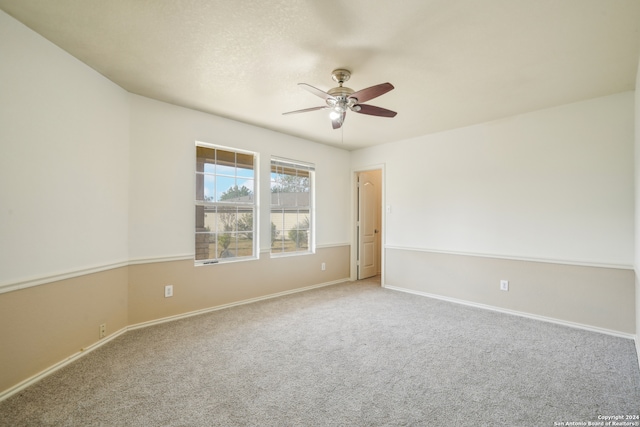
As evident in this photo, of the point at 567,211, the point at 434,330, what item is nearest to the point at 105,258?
the point at 434,330

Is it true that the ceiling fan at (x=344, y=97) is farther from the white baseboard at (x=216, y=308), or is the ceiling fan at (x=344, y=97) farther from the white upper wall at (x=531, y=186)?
the white baseboard at (x=216, y=308)

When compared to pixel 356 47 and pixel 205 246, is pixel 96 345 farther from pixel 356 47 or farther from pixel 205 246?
pixel 356 47

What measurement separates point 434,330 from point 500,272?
1.40 metres

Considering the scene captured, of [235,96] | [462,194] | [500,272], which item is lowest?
[500,272]

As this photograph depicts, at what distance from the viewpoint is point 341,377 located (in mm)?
2164

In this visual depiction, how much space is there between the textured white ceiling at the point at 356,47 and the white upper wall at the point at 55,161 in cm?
20

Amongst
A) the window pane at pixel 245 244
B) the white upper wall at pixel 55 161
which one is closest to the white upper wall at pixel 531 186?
the window pane at pixel 245 244

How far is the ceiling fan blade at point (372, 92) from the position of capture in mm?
2190

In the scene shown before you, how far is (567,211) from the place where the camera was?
10.8 feet

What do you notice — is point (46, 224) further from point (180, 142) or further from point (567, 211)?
point (567, 211)

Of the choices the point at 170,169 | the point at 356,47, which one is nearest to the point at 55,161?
the point at 170,169

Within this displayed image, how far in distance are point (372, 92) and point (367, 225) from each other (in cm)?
377

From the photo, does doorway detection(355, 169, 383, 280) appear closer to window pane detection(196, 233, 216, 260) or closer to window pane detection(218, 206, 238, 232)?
window pane detection(218, 206, 238, 232)

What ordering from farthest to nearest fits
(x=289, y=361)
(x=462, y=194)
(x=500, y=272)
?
1. (x=462, y=194)
2. (x=500, y=272)
3. (x=289, y=361)
